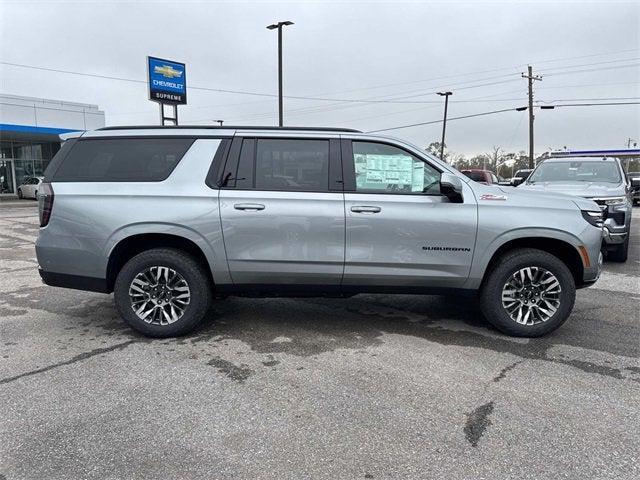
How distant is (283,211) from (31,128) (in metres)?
29.1

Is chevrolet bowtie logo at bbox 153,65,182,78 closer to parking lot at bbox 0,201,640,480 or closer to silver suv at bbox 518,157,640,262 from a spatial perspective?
silver suv at bbox 518,157,640,262

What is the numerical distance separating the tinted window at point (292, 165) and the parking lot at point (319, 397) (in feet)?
4.73

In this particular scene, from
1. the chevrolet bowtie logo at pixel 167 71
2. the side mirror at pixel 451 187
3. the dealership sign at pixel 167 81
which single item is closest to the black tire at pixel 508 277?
the side mirror at pixel 451 187

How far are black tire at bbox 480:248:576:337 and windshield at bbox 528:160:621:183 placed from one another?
527 centimetres

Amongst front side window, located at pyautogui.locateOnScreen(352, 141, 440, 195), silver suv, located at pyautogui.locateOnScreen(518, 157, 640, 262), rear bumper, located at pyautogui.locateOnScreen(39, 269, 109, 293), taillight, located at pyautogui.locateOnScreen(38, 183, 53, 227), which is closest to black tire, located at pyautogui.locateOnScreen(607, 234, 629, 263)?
silver suv, located at pyautogui.locateOnScreen(518, 157, 640, 262)

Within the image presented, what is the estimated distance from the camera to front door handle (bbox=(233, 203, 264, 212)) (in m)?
4.47

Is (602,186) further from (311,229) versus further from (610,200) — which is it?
(311,229)

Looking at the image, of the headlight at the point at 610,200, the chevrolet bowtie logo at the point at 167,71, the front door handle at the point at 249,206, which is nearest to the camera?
the front door handle at the point at 249,206

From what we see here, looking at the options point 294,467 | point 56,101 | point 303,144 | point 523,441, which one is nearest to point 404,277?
point 303,144

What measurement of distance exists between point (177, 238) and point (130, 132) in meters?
1.13

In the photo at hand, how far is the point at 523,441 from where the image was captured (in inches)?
117

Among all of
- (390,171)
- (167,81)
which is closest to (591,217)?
(390,171)

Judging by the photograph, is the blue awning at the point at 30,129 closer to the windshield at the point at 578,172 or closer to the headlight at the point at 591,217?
the windshield at the point at 578,172

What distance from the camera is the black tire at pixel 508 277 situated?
179 inches
